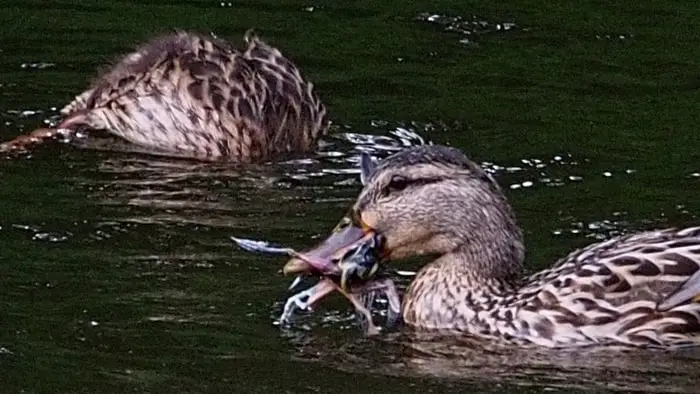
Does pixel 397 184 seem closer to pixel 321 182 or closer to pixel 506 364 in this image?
pixel 506 364

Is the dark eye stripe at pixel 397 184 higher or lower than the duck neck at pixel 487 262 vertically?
higher

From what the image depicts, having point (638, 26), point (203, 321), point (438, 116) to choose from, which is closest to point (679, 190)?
point (438, 116)

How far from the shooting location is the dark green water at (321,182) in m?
10.1

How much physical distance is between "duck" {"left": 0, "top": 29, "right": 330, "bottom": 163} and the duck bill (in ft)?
11.7

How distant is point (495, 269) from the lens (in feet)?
35.9

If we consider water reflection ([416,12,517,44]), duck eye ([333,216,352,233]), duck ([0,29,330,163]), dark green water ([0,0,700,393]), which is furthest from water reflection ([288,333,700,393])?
water reflection ([416,12,517,44])

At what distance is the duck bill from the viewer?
10.6 m

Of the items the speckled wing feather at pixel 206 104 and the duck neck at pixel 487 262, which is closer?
the duck neck at pixel 487 262

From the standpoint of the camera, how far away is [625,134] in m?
14.1

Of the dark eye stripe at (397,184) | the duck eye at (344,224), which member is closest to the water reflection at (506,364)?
the duck eye at (344,224)

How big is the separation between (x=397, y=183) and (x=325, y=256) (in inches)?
20.5

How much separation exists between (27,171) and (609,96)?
4.02 m

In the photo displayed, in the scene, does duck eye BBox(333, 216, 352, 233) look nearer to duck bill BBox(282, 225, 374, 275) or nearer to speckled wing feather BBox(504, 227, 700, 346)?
duck bill BBox(282, 225, 374, 275)

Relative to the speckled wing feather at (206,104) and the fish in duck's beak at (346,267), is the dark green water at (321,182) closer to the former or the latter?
the fish in duck's beak at (346,267)
